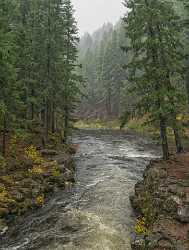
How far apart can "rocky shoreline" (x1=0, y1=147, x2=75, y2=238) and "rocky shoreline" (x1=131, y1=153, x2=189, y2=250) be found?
5832mm

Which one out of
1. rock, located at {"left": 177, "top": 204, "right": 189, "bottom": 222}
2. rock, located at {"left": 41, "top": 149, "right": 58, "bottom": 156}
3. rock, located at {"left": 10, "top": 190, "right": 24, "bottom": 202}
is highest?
rock, located at {"left": 41, "top": 149, "right": 58, "bottom": 156}

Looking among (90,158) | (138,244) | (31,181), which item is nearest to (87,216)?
(138,244)

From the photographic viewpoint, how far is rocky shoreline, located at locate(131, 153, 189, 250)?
15297mm

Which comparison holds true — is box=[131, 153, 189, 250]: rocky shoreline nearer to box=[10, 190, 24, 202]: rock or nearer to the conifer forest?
the conifer forest

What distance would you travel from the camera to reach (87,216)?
19.1m

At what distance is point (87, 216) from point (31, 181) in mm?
6108

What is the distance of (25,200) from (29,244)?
5.24 m

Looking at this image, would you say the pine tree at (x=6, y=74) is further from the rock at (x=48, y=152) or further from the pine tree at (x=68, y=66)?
the pine tree at (x=68, y=66)

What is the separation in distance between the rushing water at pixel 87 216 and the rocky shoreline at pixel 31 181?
66 centimetres

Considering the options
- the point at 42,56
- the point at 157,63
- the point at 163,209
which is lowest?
the point at 163,209

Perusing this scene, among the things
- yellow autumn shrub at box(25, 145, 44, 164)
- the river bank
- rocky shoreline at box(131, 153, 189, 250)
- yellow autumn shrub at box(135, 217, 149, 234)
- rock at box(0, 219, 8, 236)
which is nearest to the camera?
rocky shoreline at box(131, 153, 189, 250)

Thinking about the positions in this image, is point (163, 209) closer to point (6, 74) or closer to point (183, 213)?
point (183, 213)

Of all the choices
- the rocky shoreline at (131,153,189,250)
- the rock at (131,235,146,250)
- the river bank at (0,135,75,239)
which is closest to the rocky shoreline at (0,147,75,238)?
the river bank at (0,135,75,239)

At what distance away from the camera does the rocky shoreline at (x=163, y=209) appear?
15.3m
